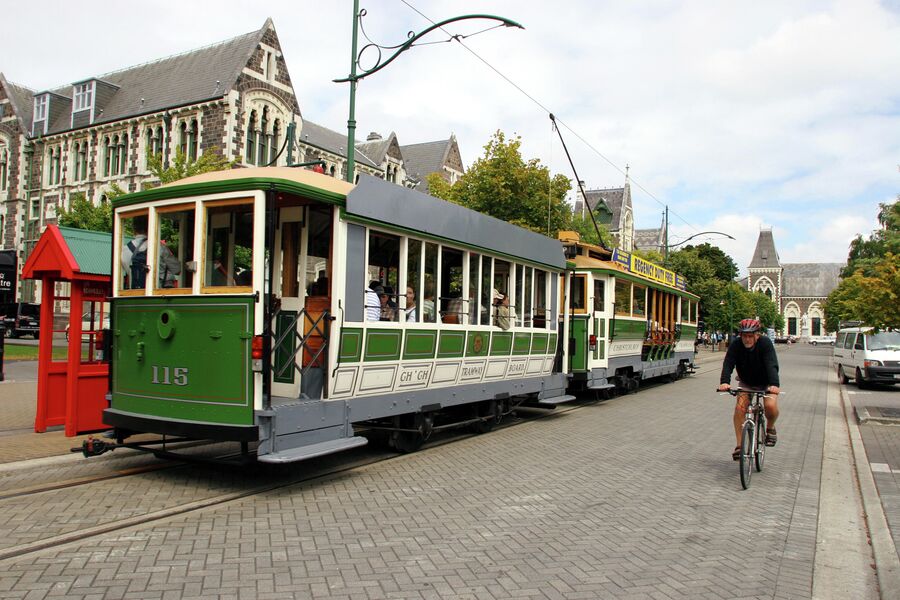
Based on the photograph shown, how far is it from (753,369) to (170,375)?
20.4 feet

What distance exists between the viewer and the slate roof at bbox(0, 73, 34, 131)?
42844mm

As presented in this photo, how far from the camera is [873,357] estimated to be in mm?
21453

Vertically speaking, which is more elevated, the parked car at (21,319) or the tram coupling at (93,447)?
the parked car at (21,319)

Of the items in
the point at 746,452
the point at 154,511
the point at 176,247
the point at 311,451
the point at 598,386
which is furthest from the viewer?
the point at 598,386

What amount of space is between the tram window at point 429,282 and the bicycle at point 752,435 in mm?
3612

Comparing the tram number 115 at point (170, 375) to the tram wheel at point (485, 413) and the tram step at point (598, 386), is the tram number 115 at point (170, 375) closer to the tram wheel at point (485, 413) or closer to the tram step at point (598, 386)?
the tram wheel at point (485, 413)

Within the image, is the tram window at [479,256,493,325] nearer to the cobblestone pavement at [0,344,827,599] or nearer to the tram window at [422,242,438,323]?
the tram window at [422,242,438,323]

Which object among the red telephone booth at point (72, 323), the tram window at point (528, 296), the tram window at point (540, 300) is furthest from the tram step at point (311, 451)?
the tram window at point (540, 300)

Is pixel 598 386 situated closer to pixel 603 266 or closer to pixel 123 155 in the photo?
pixel 603 266

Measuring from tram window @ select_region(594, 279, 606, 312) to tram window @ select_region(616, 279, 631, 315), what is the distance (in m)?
0.78

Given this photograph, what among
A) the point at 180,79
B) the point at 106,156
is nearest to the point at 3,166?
the point at 106,156

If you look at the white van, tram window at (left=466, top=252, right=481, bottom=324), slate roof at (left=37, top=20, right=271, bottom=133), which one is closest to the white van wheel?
the white van

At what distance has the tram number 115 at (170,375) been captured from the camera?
21.7ft

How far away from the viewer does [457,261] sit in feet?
30.9
